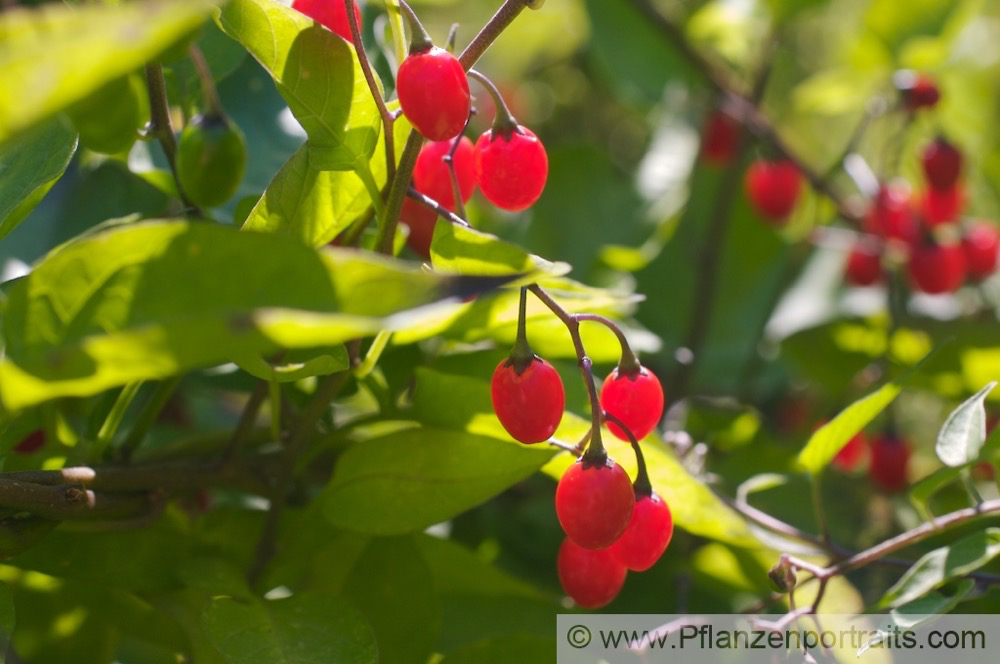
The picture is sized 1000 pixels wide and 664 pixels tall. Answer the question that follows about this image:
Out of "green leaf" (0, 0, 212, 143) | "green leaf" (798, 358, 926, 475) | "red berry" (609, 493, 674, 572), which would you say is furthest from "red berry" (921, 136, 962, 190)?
"green leaf" (0, 0, 212, 143)

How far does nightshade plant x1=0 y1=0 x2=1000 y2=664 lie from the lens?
381 mm

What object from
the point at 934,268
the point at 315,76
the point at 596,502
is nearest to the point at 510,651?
the point at 596,502

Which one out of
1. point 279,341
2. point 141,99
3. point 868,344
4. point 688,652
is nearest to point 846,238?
point 868,344

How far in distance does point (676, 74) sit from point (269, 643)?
1.05 m

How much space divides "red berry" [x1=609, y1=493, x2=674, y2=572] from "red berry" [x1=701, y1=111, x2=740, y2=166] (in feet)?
3.00

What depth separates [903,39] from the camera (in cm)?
131

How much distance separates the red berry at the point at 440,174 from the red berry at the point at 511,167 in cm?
4

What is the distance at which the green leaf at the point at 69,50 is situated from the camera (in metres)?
0.29

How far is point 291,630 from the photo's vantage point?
584 millimetres

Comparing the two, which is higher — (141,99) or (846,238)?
(846,238)

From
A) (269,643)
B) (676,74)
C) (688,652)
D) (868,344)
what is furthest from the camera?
(676,74)

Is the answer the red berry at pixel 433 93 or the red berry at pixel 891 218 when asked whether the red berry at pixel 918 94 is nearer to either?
the red berry at pixel 891 218

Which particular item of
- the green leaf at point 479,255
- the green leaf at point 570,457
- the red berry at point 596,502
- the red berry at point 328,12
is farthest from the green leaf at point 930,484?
the red berry at point 328,12

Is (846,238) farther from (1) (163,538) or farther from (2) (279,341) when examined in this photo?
(2) (279,341)
